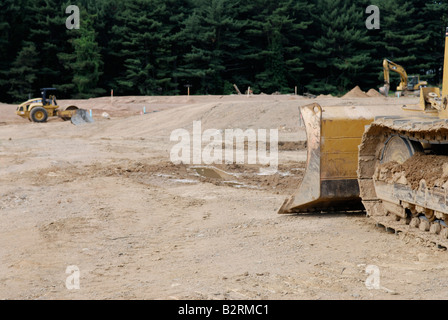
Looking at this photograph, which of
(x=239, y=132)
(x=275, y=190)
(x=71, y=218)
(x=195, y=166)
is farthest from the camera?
(x=239, y=132)

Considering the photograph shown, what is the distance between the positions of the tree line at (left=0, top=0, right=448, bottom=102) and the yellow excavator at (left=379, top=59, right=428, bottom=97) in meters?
13.9

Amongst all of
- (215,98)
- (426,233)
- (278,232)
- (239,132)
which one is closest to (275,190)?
(278,232)

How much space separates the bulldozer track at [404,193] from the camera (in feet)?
17.9

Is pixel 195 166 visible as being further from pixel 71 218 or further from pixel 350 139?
pixel 350 139

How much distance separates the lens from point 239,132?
20.0 meters

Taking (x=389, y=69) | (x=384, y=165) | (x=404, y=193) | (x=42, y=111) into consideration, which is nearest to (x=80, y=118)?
(x=42, y=111)

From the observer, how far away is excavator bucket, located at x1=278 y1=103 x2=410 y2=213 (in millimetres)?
6977

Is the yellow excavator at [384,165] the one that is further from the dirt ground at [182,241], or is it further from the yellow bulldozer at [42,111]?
the yellow bulldozer at [42,111]

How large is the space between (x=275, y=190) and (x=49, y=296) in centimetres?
590

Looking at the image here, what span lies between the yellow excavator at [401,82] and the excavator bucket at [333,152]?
733 inches

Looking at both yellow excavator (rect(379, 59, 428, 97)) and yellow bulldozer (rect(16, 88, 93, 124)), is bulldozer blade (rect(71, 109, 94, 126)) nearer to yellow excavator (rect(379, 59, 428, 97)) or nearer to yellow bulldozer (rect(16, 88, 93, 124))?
yellow bulldozer (rect(16, 88, 93, 124))

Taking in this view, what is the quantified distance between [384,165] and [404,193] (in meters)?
0.54

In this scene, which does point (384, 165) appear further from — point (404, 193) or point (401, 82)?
point (401, 82)

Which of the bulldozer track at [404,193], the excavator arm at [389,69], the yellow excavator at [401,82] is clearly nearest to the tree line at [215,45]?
the yellow excavator at [401,82]
